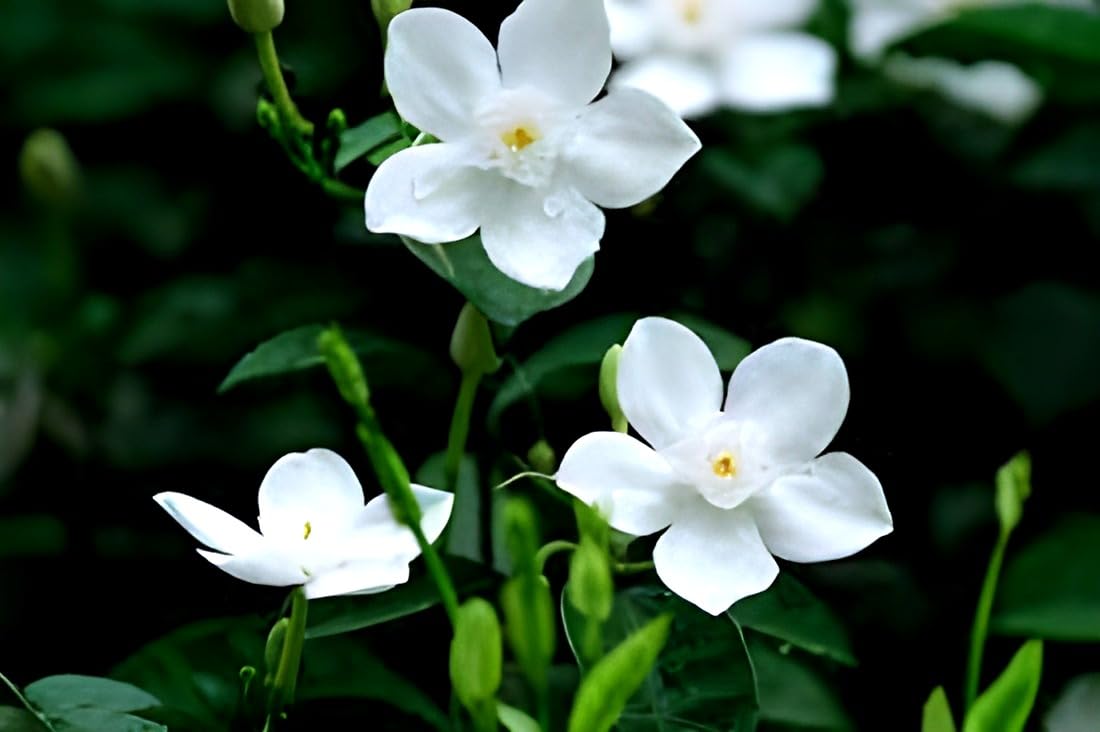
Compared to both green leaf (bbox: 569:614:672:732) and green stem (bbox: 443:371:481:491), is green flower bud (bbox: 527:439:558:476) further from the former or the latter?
green leaf (bbox: 569:614:672:732)

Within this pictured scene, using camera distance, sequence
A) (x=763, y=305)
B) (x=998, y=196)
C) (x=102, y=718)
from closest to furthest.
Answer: (x=102, y=718) → (x=763, y=305) → (x=998, y=196)

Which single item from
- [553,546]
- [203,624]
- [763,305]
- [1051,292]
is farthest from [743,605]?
[1051,292]

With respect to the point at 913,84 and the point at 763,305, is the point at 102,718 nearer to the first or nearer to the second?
the point at 763,305

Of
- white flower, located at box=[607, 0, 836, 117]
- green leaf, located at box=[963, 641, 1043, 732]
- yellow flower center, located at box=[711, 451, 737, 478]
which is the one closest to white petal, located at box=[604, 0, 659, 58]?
white flower, located at box=[607, 0, 836, 117]

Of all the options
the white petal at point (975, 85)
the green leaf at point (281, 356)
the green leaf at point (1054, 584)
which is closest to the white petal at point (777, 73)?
the white petal at point (975, 85)

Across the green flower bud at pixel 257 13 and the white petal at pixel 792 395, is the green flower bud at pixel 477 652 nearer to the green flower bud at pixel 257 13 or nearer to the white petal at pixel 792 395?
the white petal at pixel 792 395
